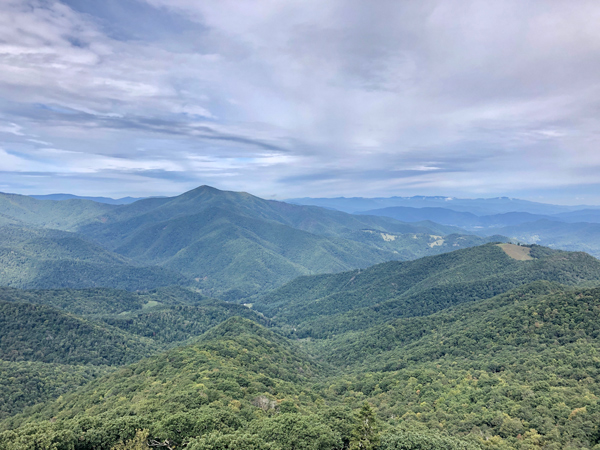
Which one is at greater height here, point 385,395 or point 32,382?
point 385,395

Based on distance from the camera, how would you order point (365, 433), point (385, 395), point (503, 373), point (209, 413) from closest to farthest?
point (365, 433) → point (209, 413) → point (503, 373) → point (385, 395)

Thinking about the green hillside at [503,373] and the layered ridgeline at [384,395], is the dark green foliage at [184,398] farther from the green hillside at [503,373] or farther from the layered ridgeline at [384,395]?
the green hillside at [503,373]

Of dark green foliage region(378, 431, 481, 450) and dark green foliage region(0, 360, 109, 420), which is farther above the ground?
dark green foliage region(378, 431, 481, 450)

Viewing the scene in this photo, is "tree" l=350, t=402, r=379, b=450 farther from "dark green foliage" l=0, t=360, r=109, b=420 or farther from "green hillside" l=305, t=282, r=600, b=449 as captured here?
"dark green foliage" l=0, t=360, r=109, b=420

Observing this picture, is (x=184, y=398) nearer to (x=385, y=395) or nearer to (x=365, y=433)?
(x=365, y=433)

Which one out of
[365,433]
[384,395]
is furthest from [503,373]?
[365,433]

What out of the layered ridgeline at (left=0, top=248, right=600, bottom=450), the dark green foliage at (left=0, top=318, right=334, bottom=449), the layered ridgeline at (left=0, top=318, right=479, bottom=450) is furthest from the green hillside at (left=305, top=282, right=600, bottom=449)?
the dark green foliage at (left=0, top=318, right=334, bottom=449)

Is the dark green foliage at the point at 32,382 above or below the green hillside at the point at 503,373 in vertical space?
below

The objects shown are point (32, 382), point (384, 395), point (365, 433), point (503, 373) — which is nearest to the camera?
point (365, 433)

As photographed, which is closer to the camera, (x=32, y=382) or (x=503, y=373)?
(x=503, y=373)

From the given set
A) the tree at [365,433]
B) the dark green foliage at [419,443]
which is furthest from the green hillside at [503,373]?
the tree at [365,433]

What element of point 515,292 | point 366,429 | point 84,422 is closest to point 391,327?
point 515,292
